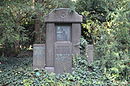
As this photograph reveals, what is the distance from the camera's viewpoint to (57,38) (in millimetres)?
4953

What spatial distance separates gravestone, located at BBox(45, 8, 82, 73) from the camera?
482 cm

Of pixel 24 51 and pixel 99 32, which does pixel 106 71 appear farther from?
pixel 24 51

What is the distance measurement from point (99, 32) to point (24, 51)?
4.95 meters

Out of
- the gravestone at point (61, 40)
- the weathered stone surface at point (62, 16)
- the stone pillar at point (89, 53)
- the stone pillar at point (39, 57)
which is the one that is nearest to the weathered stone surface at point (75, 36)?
the gravestone at point (61, 40)

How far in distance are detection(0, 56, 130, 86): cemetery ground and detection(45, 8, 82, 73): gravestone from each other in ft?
0.86

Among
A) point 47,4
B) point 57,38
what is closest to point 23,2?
point 47,4

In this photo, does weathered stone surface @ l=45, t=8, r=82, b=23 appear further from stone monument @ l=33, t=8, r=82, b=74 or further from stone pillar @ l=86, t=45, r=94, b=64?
stone pillar @ l=86, t=45, r=94, b=64

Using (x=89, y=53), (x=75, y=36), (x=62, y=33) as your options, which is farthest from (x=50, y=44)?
(x=89, y=53)

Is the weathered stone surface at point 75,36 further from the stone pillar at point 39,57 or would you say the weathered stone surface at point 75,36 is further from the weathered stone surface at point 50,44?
the stone pillar at point 39,57

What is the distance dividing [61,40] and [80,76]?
1263mm

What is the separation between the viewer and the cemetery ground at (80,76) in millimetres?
3984

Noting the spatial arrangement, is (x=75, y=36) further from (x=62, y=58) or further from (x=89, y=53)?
(x=62, y=58)

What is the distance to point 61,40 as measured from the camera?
16.2 feet

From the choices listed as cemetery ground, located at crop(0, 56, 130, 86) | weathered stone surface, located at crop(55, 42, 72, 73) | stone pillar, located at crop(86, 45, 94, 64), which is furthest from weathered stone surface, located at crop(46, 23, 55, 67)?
stone pillar, located at crop(86, 45, 94, 64)
